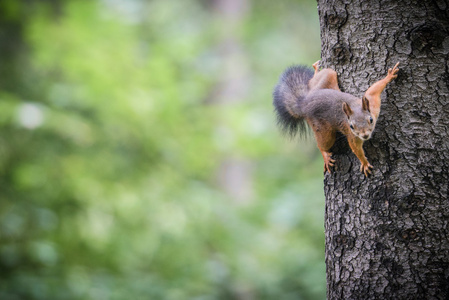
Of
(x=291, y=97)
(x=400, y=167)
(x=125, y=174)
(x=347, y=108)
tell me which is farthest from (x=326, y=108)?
(x=125, y=174)

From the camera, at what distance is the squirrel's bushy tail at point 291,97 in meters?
1.91

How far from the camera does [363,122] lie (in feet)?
4.75

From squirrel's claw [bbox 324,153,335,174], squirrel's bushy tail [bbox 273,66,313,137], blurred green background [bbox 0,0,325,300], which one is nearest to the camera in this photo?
squirrel's claw [bbox 324,153,335,174]

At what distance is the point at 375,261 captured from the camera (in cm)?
153

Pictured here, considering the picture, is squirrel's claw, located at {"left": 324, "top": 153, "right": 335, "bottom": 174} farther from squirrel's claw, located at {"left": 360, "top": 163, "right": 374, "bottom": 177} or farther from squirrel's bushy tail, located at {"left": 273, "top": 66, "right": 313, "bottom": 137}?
squirrel's bushy tail, located at {"left": 273, "top": 66, "right": 313, "bottom": 137}

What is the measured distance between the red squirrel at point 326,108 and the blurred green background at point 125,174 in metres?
1.71

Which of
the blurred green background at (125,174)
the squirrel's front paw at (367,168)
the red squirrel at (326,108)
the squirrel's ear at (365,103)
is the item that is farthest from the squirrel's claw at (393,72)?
the blurred green background at (125,174)

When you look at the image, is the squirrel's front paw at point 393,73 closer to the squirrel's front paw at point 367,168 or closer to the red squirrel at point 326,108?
the red squirrel at point 326,108

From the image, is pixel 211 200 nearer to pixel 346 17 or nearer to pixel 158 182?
pixel 158 182

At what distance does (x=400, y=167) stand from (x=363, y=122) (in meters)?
0.24

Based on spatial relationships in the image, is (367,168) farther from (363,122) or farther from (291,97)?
Answer: (291,97)

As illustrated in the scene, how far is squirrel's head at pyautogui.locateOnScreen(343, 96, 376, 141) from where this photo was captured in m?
1.45

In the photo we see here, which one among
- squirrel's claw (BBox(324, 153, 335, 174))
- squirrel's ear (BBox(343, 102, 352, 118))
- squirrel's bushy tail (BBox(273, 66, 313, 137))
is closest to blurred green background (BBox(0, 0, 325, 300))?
squirrel's bushy tail (BBox(273, 66, 313, 137))

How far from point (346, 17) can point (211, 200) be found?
10.1 ft
